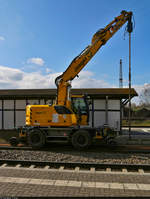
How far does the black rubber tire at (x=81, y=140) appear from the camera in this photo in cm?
866

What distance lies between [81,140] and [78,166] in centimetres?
279

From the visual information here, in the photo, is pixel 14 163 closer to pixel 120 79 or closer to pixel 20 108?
pixel 20 108

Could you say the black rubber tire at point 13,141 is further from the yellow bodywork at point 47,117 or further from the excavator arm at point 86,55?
the excavator arm at point 86,55

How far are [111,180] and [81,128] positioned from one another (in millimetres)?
4199

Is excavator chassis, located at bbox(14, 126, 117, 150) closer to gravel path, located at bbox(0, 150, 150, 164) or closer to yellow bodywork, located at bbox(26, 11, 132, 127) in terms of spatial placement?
yellow bodywork, located at bbox(26, 11, 132, 127)

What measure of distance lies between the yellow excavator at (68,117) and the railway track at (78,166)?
270cm

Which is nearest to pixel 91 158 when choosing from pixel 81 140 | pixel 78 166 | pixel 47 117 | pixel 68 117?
pixel 78 166

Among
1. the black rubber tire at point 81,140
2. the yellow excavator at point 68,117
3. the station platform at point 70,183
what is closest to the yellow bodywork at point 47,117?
the yellow excavator at point 68,117

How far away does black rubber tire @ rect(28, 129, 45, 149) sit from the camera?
354 inches

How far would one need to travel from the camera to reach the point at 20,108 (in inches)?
592

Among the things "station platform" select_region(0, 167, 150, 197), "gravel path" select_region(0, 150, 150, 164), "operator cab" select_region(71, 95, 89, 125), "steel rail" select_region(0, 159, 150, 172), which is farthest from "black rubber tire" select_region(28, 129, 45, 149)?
"station platform" select_region(0, 167, 150, 197)

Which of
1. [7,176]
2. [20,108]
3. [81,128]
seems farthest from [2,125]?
[7,176]

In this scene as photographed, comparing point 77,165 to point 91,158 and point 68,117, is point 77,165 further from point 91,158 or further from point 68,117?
point 68,117

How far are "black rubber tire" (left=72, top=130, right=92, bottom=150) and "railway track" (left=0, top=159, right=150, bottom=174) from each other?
8.84 ft
